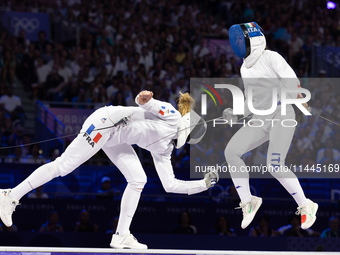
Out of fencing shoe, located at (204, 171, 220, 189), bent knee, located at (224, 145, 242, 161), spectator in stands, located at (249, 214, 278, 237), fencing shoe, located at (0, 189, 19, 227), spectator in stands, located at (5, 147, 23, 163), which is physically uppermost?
bent knee, located at (224, 145, 242, 161)

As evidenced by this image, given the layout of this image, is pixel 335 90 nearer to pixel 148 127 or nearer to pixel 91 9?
pixel 148 127

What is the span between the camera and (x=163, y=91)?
31.1ft

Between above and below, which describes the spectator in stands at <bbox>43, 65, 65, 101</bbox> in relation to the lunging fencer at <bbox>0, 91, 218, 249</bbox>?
above

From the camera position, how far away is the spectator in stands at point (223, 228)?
7250mm

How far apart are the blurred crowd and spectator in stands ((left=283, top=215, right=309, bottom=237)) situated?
1.22 m

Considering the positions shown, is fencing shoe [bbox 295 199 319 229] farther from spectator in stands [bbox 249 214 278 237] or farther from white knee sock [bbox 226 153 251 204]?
spectator in stands [bbox 249 214 278 237]

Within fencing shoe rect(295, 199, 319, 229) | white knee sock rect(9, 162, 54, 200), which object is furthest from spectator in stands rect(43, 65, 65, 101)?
fencing shoe rect(295, 199, 319, 229)

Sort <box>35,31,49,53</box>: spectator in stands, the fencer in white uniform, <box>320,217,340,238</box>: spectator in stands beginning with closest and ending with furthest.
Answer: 1. the fencer in white uniform
2. <box>320,217,340,238</box>: spectator in stands
3. <box>35,31,49,53</box>: spectator in stands

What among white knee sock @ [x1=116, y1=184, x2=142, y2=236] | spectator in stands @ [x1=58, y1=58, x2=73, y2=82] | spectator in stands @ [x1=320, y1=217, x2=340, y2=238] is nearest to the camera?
white knee sock @ [x1=116, y1=184, x2=142, y2=236]

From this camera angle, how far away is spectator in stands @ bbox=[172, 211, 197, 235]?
7.38 metres

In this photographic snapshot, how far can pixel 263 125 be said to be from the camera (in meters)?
4.92

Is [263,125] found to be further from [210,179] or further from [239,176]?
[210,179]

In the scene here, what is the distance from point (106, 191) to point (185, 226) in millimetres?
1306

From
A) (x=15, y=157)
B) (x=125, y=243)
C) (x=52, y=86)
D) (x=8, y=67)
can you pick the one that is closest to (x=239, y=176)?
(x=125, y=243)
